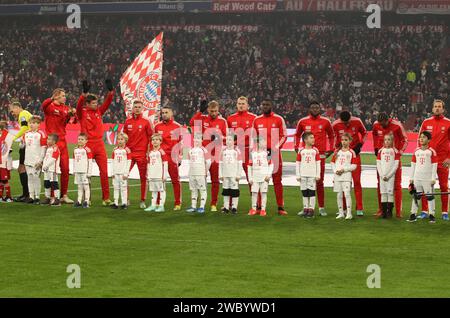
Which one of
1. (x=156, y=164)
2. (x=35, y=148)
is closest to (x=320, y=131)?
(x=156, y=164)

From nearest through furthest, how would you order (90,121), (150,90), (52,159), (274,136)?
(274,136)
(52,159)
(90,121)
(150,90)

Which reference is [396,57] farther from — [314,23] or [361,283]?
[361,283]

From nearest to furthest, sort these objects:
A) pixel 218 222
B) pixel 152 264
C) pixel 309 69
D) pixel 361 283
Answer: pixel 361 283, pixel 152 264, pixel 218 222, pixel 309 69

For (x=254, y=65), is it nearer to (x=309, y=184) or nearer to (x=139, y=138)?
(x=139, y=138)

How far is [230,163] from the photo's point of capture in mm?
17625

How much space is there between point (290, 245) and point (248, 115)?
195 inches

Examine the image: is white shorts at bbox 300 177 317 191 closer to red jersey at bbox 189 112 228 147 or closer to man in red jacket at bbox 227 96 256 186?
man in red jacket at bbox 227 96 256 186

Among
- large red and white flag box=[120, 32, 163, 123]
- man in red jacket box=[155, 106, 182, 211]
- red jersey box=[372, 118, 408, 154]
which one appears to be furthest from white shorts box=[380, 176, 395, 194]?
large red and white flag box=[120, 32, 163, 123]

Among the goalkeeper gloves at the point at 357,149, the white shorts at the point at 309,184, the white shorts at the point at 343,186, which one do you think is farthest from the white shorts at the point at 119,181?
the goalkeeper gloves at the point at 357,149

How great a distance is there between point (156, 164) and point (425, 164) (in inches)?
203

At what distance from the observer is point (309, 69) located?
45.8m

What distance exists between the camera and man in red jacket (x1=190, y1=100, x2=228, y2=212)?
59.4 feet

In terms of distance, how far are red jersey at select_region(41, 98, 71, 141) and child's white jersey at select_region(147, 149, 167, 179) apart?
2.31 m
